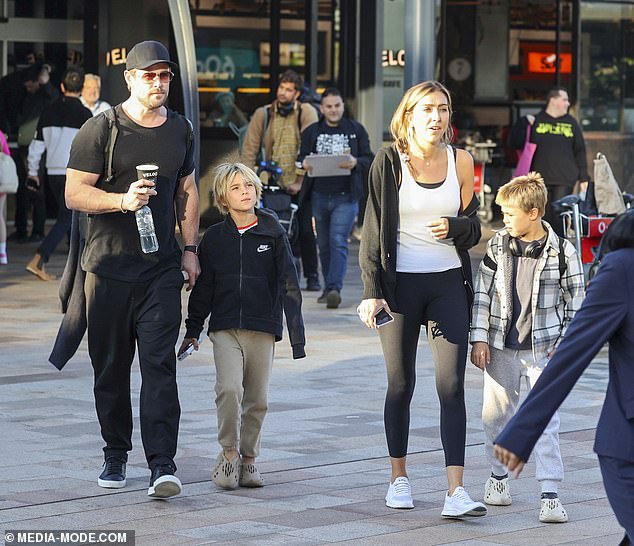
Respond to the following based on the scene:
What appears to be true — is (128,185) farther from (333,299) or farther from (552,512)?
(333,299)

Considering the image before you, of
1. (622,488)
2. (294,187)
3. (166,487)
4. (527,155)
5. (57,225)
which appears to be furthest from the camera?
(527,155)

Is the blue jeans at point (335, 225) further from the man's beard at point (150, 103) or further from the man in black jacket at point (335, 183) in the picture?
the man's beard at point (150, 103)

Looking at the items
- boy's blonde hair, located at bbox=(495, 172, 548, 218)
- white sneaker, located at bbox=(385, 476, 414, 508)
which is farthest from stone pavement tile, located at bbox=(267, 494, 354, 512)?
boy's blonde hair, located at bbox=(495, 172, 548, 218)

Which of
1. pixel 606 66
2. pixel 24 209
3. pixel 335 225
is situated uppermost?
pixel 606 66

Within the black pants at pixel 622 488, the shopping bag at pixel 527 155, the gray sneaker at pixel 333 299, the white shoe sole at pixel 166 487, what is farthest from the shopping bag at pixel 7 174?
the black pants at pixel 622 488

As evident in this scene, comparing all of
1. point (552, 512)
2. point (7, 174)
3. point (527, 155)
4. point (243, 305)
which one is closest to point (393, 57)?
point (527, 155)

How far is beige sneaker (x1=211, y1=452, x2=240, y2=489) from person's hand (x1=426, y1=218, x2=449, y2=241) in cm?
136

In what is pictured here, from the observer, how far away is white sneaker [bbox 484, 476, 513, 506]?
6.45 meters

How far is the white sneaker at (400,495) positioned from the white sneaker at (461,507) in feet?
0.69

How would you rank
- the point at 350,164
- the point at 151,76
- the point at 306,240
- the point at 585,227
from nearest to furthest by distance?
the point at 151,76 < the point at 350,164 < the point at 585,227 < the point at 306,240

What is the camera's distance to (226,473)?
6664 millimetres

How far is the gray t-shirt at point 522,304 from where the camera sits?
6.44 metres

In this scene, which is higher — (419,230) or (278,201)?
(419,230)

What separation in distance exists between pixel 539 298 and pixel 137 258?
1755 mm
